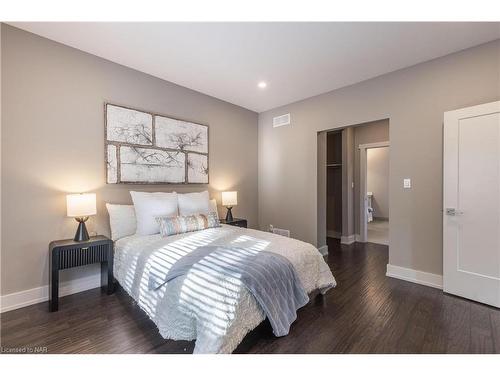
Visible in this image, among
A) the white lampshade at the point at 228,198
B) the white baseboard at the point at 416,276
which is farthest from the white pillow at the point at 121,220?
the white baseboard at the point at 416,276

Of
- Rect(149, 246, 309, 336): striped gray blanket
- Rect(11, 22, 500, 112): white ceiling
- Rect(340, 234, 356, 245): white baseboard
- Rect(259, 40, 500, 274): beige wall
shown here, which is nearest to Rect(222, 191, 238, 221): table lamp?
Rect(259, 40, 500, 274): beige wall

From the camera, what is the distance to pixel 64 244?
2273 mm

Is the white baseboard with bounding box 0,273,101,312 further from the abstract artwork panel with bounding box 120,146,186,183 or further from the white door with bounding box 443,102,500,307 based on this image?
the white door with bounding box 443,102,500,307

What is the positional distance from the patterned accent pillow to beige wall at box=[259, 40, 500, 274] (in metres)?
1.92

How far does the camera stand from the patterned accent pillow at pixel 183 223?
2617 millimetres

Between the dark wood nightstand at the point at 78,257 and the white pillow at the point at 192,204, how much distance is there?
913 mm

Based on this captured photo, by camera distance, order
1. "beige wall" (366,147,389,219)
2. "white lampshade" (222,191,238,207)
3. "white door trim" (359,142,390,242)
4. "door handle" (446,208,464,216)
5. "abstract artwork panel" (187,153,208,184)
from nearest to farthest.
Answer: "door handle" (446,208,464,216)
"abstract artwork panel" (187,153,208,184)
"white lampshade" (222,191,238,207)
"white door trim" (359,142,390,242)
"beige wall" (366,147,389,219)

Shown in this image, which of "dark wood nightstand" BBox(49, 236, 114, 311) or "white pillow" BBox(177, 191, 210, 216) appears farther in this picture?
"white pillow" BBox(177, 191, 210, 216)

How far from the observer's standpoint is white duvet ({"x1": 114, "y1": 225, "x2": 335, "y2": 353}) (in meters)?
1.43

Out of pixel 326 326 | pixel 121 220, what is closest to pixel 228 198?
pixel 121 220

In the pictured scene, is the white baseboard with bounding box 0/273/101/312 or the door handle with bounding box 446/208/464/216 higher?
the door handle with bounding box 446/208/464/216
